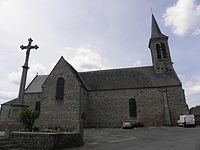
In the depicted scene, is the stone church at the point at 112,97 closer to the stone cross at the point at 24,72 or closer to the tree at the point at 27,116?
the tree at the point at 27,116

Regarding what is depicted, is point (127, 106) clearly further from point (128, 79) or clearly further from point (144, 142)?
point (144, 142)

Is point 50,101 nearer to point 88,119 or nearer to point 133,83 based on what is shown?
point 88,119

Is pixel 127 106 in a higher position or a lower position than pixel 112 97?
lower

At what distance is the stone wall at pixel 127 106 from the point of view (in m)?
26.5

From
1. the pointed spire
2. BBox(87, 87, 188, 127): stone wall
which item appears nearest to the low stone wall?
BBox(87, 87, 188, 127): stone wall

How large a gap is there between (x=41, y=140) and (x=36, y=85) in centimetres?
2441

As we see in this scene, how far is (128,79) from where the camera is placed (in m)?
30.2

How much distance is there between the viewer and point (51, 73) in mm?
27250

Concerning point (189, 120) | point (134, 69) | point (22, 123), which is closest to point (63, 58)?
point (134, 69)

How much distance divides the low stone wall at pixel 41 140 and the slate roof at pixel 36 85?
2146cm

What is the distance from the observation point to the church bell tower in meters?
30.6

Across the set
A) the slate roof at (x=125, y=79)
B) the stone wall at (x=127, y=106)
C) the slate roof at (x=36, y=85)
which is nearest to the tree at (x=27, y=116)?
the stone wall at (x=127, y=106)

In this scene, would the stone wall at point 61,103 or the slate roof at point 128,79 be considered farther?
the slate roof at point 128,79

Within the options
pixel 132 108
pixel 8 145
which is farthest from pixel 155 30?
pixel 8 145
